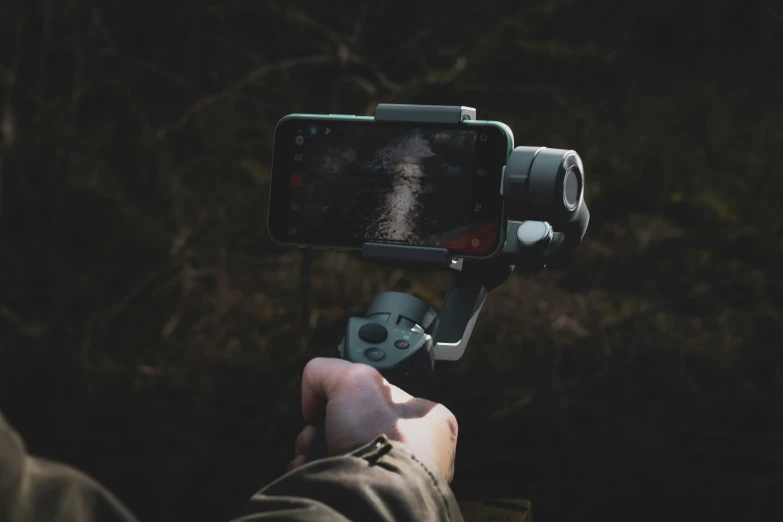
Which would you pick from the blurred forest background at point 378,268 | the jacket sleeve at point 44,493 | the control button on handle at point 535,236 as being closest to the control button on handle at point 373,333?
the control button on handle at point 535,236

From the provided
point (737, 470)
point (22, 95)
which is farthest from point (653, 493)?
point (22, 95)

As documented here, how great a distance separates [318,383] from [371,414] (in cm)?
6

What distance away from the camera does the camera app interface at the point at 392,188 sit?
80cm

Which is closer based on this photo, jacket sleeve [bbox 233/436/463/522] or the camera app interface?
jacket sleeve [bbox 233/436/463/522]

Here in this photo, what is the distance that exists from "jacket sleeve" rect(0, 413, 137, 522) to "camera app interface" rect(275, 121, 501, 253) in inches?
17.7

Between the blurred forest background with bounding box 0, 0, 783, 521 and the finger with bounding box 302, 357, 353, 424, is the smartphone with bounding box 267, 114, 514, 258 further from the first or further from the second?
the blurred forest background with bounding box 0, 0, 783, 521

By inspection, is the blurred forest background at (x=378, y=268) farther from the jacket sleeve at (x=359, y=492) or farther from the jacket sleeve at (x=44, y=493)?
the jacket sleeve at (x=44, y=493)

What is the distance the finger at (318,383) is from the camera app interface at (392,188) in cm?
13

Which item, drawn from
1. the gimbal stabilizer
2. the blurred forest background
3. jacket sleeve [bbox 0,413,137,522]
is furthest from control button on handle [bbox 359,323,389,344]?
the blurred forest background

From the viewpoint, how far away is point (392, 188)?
81cm

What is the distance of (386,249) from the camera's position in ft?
2.58

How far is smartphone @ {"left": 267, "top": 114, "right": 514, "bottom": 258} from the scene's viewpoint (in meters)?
0.79

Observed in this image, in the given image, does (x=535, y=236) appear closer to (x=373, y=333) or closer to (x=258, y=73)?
(x=373, y=333)

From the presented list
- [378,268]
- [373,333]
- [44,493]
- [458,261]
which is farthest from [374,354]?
[378,268]
